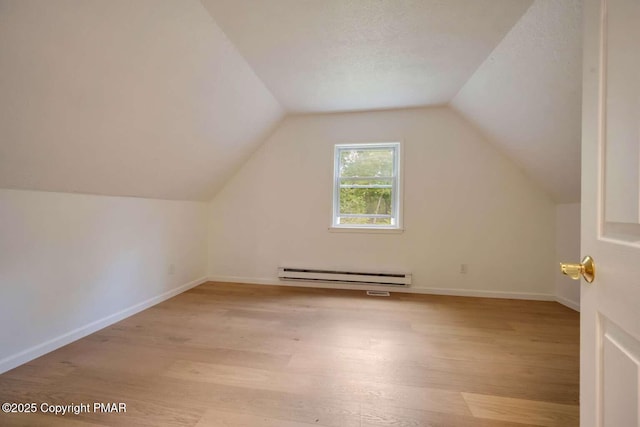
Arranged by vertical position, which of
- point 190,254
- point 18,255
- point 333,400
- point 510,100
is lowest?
point 333,400

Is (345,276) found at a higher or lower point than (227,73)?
lower

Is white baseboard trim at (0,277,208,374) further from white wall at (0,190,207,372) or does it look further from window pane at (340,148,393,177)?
window pane at (340,148,393,177)

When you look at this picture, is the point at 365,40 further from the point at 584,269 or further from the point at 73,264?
the point at 73,264

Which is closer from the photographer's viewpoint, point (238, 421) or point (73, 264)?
point (238, 421)

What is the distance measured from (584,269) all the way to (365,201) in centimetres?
279

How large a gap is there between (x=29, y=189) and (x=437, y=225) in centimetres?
376

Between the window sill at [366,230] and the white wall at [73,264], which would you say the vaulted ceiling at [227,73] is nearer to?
the white wall at [73,264]

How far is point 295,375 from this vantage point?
1.54 m

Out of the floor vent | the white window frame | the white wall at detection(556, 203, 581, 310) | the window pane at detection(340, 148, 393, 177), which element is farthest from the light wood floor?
the window pane at detection(340, 148, 393, 177)

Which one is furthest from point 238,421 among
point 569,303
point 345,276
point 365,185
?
point 569,303

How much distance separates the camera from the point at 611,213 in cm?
60

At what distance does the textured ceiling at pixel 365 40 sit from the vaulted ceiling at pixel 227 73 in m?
0.01

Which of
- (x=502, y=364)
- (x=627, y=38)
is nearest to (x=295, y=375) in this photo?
(x=502, y=364)

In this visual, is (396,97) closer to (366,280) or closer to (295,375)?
(366,280)
